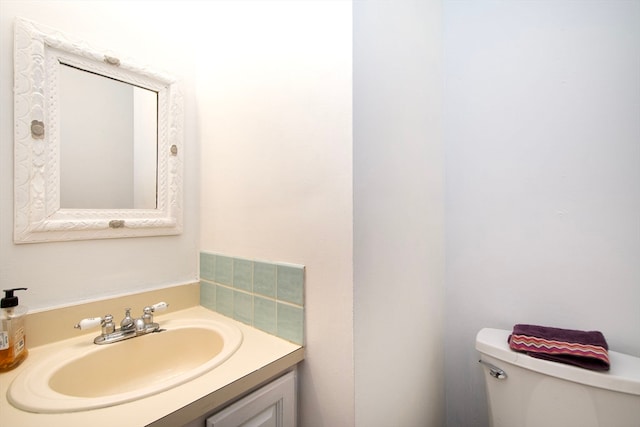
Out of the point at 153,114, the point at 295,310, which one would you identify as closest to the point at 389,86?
the point at 295,310

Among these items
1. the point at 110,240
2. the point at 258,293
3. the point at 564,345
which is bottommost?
the point at 564,345

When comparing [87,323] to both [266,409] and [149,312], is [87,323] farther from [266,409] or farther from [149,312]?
[266,409]

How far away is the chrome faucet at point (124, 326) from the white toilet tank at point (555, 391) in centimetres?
113

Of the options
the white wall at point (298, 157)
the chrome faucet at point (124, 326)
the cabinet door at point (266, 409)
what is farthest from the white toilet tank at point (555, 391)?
the chrome faucet at point (124, 326)

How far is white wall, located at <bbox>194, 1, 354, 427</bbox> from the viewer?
29.8 inches

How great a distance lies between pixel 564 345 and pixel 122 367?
52.9 inches

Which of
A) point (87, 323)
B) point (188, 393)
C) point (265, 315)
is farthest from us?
point (265, 315)

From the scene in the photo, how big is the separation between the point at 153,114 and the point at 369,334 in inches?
43.8

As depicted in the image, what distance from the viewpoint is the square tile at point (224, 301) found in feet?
3.45

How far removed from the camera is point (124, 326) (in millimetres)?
907

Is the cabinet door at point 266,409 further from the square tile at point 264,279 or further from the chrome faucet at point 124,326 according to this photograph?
the chrome faucet at point 124,326

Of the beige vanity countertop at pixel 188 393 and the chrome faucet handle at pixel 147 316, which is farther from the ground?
the chrome faucet handle at pixel 147 316

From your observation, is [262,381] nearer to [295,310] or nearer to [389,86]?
[295,310]

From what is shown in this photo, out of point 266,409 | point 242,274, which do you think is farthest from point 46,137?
point 266,409
